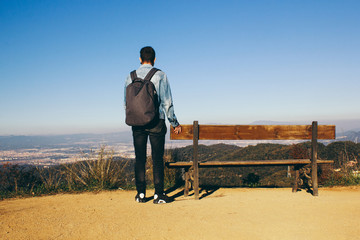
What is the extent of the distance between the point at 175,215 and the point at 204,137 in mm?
1771

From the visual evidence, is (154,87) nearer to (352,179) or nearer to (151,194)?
(151,194)

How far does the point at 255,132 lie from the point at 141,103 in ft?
7.70

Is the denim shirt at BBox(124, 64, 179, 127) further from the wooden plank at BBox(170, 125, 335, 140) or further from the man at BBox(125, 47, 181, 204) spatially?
the wooden plank at BBox(170, 125, 335, 140)

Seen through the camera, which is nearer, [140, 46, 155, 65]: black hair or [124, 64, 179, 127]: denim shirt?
[124, 64, 179, 127]: denim shirt

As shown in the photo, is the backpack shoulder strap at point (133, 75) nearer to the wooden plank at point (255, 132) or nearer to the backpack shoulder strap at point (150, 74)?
the backpack shoulder strap at point (150, 74)

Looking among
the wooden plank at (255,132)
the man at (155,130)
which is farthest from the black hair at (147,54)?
the wooden plank at (255,132)

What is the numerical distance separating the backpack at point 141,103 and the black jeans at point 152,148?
221mm

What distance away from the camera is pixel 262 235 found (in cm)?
296

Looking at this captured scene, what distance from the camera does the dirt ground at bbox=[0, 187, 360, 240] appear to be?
9.91 feet

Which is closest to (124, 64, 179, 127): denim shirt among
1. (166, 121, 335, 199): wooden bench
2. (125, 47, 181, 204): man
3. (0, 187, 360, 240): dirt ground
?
(125, 47, 181, 204): man

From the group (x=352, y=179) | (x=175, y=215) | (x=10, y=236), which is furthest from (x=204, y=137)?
(x=352, y=179)

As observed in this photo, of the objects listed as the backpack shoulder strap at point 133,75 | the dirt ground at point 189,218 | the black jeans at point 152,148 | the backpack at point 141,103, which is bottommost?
the dirt ground at point 189,218

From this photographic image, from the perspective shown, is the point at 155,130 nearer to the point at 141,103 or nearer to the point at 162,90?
the point at 141,103

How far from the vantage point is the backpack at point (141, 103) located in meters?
4.09
